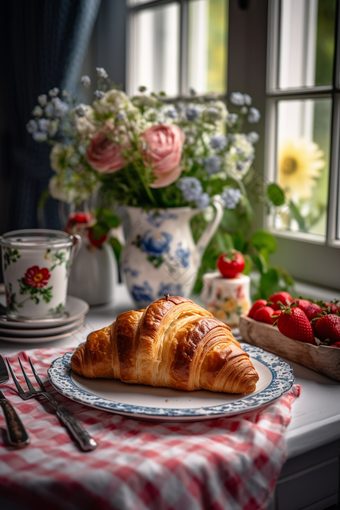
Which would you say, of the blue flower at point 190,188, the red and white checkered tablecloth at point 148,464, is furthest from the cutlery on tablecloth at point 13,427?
the blue flower at point 190,188

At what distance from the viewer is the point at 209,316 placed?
793mm

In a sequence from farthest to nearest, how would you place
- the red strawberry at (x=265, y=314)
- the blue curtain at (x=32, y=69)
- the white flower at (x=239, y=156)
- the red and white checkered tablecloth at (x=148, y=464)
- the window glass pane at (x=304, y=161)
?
the blue curtain at (x=32, y=69) → the window glass pane at (x=304, y=161) → the white flower at (x=239, y=156) → the red strawberry at (x=265, y=314) → the red and white checkered tablecloth at (x=148, y=464)

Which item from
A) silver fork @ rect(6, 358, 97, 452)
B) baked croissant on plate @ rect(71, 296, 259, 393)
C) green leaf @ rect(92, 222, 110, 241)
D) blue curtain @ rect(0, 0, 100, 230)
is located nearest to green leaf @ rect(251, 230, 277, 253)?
green leaf @ rect(92, 222, 110, 241)

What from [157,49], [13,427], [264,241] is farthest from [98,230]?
[157,49]

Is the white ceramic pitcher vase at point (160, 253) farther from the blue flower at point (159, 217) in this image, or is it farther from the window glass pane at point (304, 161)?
the window glass pane at point (304, 161)

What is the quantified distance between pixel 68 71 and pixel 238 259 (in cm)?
101

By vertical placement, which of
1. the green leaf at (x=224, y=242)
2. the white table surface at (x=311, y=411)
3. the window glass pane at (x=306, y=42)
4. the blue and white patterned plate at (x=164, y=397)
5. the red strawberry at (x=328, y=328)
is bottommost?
the white table surface at (x=311, y=411)

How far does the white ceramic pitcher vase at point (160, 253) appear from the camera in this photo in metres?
1.14

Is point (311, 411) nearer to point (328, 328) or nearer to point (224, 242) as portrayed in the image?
point (328, 328)

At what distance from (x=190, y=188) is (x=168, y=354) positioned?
46 cm

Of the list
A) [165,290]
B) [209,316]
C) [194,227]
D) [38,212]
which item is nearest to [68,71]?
[38,212]

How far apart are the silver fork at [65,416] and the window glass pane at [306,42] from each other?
3.10ft

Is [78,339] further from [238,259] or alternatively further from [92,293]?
[238,259]

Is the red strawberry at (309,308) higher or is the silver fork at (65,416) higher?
the red strawberry at (309,308)
